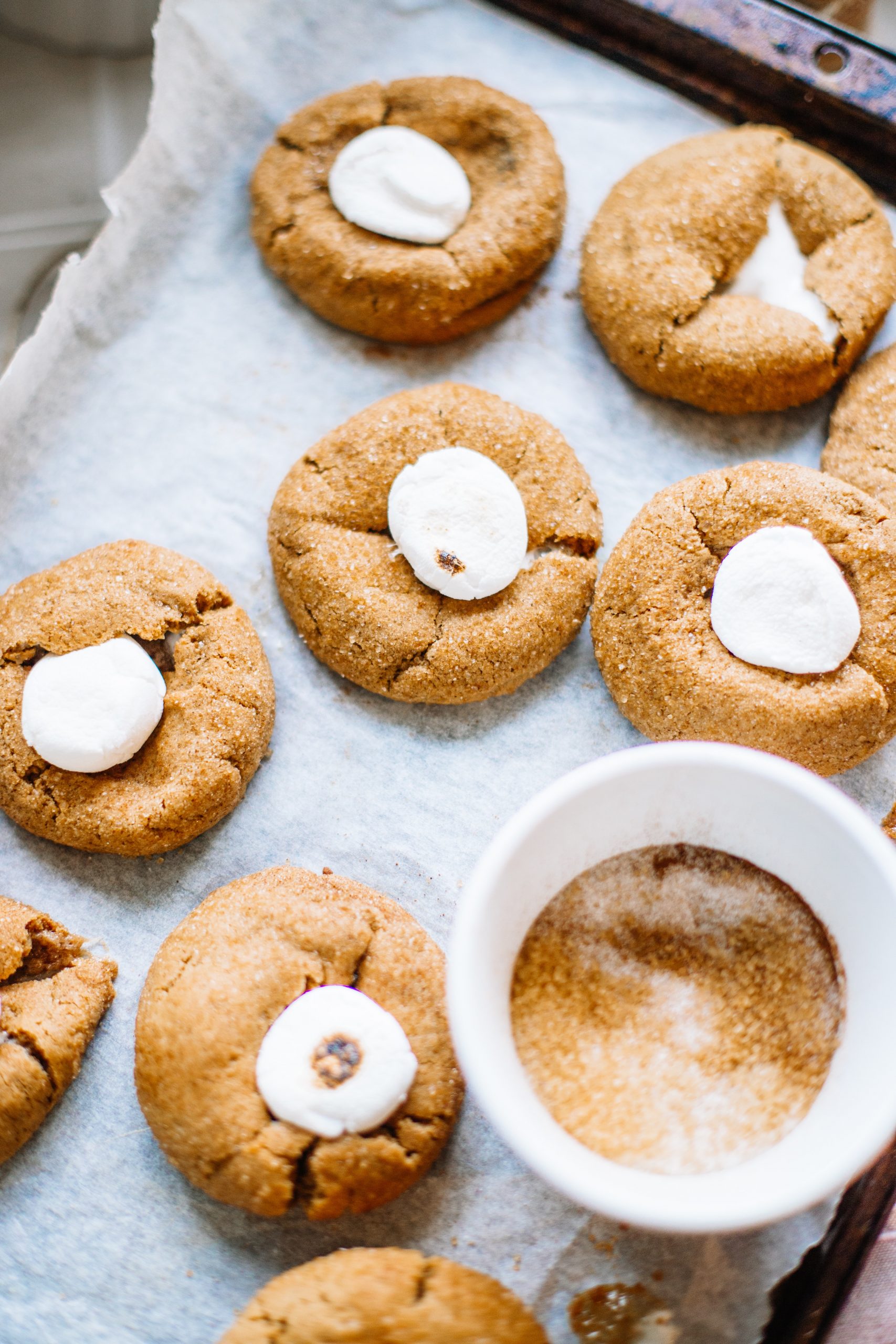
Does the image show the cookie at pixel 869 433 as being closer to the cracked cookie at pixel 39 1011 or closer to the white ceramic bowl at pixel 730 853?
the white ceramic bowl at pixel 730 853

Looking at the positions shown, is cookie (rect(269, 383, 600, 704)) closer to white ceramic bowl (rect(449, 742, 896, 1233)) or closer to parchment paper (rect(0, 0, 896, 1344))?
parchment paper (rect(0, 0, 896, 1344))

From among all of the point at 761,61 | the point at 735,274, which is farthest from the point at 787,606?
the point at 761,61

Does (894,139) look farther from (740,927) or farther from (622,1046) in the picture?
(622,1046)

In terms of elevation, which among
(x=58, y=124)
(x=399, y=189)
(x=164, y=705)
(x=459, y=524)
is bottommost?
(x=164, y=705)

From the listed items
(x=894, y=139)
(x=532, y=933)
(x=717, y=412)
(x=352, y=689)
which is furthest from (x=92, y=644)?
(x=894, y=139)

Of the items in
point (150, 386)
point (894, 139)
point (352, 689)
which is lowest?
point (352, 689)

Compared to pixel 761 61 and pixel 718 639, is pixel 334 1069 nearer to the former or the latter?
pixel 718 639
